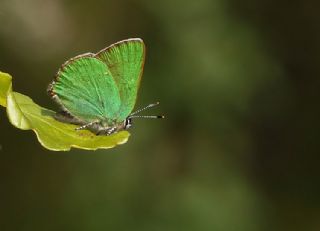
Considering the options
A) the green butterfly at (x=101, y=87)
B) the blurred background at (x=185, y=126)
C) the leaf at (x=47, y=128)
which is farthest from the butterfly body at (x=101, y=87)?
the blurred background at (x=185, y=126)

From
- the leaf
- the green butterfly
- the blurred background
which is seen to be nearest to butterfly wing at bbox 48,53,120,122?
the green butterfly

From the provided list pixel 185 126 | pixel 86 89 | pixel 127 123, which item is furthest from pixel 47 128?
pixel 185 126

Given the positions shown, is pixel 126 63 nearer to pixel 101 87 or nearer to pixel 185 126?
pixel 101 87

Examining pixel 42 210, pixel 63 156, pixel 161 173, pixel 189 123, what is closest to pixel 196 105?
pixel 189 123

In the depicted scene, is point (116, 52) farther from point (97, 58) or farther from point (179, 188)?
point (179, 188)

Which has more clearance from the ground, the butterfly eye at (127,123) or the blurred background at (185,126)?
the butterfly eye at (127,123)

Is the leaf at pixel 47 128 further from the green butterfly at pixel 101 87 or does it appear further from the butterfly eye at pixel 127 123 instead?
the butterfly eye at pixel 127 123
